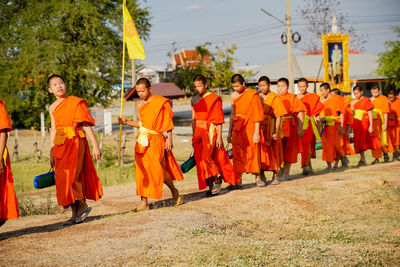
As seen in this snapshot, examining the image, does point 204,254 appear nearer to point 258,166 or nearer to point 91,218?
point 91,218

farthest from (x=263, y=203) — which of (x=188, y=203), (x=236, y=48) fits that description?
(x=236, y=48)

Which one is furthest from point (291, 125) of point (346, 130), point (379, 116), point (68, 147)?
point (68, 147)

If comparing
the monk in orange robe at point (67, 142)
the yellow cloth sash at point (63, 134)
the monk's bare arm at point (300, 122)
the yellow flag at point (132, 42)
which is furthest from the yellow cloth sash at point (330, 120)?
the yellow cloth sash at point (63, 134)

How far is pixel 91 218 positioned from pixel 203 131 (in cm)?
214

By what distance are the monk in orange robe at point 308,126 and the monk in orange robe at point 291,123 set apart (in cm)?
59

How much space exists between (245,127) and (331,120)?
3527 mm

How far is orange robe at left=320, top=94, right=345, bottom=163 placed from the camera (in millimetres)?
11039

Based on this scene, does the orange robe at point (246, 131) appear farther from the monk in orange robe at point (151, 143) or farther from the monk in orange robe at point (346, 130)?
the monk in orange robe at point (346, 130)

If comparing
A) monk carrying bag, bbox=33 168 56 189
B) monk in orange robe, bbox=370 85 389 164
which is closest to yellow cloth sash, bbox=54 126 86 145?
monk carrying bag, bbox=33 168 56 189

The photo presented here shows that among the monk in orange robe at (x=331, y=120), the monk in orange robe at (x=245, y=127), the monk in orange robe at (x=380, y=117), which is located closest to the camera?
the monk in orange robe at (x=245, y=127)

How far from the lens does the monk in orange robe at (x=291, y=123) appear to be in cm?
947

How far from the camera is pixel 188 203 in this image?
290 inches

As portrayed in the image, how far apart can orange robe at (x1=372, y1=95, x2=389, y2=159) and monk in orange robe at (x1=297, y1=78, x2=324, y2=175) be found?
8.82 ft

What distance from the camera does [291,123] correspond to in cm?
961
